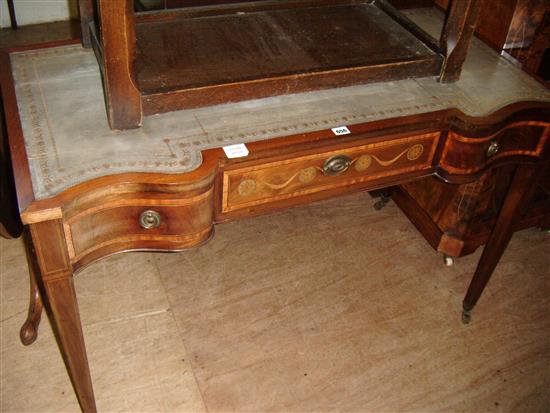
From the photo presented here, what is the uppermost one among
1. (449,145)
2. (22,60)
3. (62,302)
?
(22,60)

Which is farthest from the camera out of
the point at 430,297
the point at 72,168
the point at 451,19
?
the point at 430,297

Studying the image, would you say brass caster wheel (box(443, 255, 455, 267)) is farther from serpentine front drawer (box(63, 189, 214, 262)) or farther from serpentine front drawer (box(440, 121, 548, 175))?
serpentine front drawer (box(63, 189, 214, 262))

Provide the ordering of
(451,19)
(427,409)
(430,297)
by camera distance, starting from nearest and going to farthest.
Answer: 1. (451,19)
2. (427,409)
3. (430,297)

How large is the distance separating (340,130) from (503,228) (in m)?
0.85

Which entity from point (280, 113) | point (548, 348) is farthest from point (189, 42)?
point (548, 348)

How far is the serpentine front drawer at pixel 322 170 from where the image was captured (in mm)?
1460

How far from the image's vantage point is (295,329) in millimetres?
2172

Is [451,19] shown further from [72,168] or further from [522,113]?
[72,168]

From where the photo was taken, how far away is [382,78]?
1.69 m

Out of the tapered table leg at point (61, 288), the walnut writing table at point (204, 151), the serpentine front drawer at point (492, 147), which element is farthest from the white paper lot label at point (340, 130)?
the tapered table leg at point (61, 288)

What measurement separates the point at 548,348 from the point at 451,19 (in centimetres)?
125

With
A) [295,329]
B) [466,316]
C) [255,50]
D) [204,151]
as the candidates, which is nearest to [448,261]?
[466,316]

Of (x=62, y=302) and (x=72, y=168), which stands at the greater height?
(x=72, y=168)

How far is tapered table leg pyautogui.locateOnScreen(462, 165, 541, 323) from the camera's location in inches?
75.7
